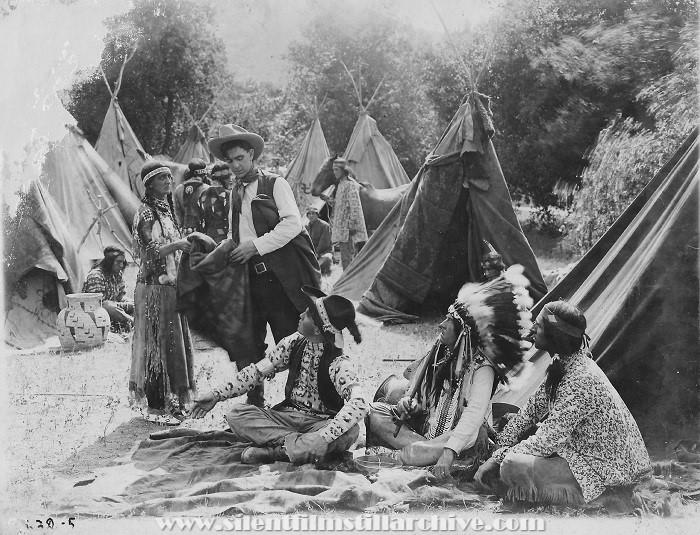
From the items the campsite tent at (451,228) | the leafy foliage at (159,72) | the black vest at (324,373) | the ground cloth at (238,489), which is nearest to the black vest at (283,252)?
the black vest at (324,373)

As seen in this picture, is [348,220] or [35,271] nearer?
[35,271]

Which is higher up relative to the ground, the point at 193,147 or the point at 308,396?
the point at 193,147

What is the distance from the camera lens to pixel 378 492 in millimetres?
3932

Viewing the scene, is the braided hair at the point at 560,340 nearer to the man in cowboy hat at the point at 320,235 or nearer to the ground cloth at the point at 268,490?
the ground cloth at the point at 268,490

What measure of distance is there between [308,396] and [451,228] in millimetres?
3984

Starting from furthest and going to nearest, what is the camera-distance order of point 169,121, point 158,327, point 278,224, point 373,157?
point 373,157 → point 169,121 → point 158,327 → point 278,224

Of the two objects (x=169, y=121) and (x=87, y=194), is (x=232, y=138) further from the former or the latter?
(x=169, y=121)

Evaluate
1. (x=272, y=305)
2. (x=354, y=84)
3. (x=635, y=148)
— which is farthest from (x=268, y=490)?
(x=354, y=84)

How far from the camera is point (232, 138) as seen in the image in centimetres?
518

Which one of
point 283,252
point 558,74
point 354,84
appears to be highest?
→ point 354,84

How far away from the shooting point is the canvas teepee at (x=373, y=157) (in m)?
13.5

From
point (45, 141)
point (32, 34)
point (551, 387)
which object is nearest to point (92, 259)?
point (45, 141)

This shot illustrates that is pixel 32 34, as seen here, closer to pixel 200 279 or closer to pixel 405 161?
pixel 200 279

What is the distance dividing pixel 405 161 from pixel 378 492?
34.3 feet
